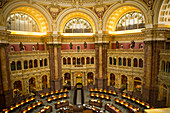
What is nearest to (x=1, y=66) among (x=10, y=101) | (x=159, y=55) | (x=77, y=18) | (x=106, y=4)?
(x=10, y=101)

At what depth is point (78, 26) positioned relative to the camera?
3034 centimetres

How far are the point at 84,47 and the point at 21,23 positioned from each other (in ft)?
48.3

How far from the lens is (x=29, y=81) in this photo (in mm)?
25812

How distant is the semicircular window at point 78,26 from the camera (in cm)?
3009

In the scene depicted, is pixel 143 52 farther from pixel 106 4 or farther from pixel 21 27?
pixel 21 27

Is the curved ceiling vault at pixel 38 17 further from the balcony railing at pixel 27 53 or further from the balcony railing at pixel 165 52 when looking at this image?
the balcony railing at pixel 165 52

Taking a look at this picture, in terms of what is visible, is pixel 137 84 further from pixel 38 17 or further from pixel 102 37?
pixel 38 17

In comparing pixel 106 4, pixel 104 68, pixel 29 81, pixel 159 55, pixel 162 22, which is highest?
pixel 106 4

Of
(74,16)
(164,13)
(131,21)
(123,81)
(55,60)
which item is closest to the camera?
(164,13)

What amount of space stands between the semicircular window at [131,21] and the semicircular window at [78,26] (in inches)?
289

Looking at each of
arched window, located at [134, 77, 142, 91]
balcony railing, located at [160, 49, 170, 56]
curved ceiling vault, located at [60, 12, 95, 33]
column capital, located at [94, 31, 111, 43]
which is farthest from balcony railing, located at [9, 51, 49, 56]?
balcony railing, located at [160, 49, 170, 56]

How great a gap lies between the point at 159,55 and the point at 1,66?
25.8 metres

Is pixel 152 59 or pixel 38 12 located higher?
pixel 38 12

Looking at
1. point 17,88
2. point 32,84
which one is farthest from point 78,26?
point 17,88
